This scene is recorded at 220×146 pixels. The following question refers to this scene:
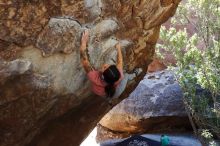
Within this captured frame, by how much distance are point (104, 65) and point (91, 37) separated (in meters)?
0.44

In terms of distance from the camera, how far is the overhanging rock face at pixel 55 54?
5.00 m

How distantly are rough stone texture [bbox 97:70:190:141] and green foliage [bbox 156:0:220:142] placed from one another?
1714 millimetres

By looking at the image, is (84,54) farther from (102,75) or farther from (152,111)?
(152,111)

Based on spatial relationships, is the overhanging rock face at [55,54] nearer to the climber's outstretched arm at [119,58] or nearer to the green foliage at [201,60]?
the climber's outstretched arm at [119,58]

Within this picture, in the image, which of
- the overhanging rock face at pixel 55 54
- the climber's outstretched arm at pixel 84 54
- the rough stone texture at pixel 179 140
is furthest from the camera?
the rough stone texture at pixel 179 140

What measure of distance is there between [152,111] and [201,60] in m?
2.74

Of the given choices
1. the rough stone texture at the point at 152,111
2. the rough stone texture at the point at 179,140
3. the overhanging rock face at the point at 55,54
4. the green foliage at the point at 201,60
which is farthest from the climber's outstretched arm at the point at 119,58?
the rough stone texture at the point at 152,111

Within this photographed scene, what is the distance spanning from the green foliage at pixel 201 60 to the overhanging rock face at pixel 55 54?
49.8 inches

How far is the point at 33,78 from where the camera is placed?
17.2ft

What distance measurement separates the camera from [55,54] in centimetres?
545

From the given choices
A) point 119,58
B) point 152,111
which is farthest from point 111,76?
point 152,111

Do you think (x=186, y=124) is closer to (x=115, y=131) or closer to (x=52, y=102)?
(x=115, y=131)

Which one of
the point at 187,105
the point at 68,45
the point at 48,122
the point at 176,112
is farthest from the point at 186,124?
the point at 68,45

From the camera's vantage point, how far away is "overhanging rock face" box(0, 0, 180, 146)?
5.00m
